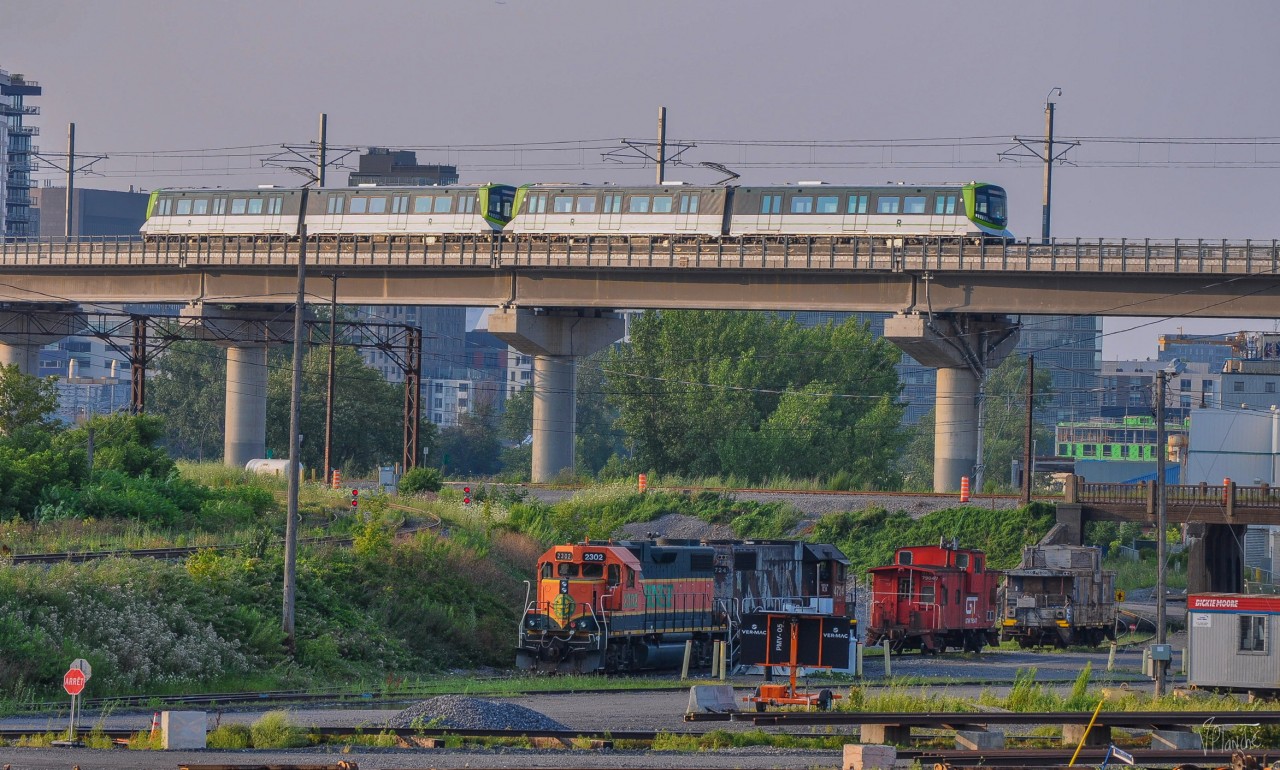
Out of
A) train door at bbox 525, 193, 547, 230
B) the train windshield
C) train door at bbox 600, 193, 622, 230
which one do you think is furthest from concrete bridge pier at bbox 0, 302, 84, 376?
the train windshield

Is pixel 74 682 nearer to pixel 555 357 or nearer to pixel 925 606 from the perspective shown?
pixel 925 606

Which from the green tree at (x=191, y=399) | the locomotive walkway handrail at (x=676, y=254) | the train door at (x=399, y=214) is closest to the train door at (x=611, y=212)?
the locomotive walkway handrail at (x=676, y=254)

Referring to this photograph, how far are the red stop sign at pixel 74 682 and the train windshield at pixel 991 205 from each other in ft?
143

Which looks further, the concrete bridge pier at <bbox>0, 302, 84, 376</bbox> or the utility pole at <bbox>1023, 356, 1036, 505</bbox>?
the concrete bridge pier at <bbox>0, 302, 84, 376</bbox>

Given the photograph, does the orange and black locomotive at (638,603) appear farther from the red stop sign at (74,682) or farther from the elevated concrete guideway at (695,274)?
the elevated concrete guideway at (695,274)

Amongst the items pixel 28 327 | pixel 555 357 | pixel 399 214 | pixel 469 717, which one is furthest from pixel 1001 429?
pixel 469 717

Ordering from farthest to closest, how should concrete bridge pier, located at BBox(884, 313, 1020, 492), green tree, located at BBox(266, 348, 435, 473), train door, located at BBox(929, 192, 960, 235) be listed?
1. green tree, located at BBox(266, 348, 435, 473)
2. concrete bridge pier, located at BBox(884, 313, 1020, 492)
3. train door, located at BBox(929, 192, 960, 235)

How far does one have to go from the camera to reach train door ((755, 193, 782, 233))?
61.3m

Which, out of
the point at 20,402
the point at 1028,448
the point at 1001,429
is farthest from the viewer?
the point at 1001,429

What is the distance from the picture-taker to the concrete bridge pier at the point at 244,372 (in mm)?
71812

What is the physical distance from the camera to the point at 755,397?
338 feet

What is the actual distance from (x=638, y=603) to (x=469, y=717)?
41.6 feet

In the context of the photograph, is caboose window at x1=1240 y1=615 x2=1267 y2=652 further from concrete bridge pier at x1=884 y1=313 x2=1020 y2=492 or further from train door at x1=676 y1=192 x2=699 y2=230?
A: train door at x1=676 y1=192 x2=699 y2=230

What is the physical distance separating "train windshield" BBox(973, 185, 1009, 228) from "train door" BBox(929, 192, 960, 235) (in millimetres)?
781
